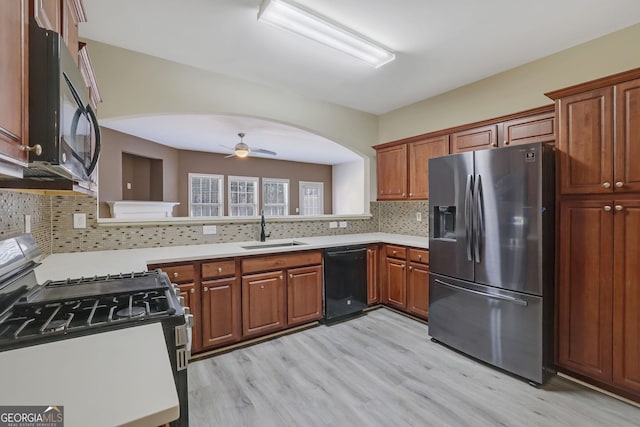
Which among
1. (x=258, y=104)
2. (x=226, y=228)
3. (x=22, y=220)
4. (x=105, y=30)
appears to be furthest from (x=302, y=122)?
(x=22, y=220)

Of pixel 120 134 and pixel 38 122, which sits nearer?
pixel 38 122

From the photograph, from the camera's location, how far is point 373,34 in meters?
2.37

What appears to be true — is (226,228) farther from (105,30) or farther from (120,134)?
(120,134)

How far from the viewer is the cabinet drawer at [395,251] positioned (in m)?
3.45

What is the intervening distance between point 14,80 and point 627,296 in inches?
127

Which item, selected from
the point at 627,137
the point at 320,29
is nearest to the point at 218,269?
the point at 320,29

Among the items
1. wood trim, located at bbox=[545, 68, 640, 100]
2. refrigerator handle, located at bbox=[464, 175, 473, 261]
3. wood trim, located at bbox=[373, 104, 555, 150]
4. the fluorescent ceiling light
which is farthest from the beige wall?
the fluorescent ceiling light

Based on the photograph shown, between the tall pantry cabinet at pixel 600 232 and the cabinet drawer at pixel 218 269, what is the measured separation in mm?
2664

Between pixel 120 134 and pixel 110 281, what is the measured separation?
5.04 metres

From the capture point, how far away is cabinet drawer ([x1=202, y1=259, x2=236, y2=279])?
2555 mm

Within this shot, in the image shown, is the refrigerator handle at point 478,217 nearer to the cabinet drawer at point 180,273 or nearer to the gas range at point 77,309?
the gas range at point 77,309

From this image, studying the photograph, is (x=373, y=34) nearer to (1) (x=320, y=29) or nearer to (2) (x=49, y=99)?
(1) (x=320, y=29)

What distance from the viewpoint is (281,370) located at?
7.81ft

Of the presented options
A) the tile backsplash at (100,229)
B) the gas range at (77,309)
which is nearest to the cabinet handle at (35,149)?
the gas range at (77,309)
